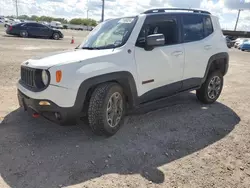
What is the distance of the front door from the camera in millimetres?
4105

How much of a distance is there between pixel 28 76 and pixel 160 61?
216 cm

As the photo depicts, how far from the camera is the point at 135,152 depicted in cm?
352

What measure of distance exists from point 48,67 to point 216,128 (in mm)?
3036

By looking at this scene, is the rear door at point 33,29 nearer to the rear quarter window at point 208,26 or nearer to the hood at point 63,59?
the rear quarter window at point 208,26

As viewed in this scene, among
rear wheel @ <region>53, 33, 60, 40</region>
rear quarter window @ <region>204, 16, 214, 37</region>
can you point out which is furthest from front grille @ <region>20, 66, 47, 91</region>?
rear wheel @ <region>53, 33, 60, 40</region>

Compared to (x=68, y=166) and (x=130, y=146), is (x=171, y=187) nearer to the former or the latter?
(x=130, y=146)

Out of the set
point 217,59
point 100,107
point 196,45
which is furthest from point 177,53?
point 100,107

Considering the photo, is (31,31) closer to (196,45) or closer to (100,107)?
(196,45)

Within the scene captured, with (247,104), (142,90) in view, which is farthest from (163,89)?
(247,104)

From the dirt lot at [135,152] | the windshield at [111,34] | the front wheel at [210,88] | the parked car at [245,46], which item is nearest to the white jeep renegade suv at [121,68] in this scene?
the windshield at [111,34]

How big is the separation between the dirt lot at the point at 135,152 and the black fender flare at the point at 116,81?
0.61 m

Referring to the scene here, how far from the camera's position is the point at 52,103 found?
3.37 m

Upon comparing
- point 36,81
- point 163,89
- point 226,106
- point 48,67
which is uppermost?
point 48,67

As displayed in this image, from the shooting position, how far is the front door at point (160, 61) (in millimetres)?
4105
